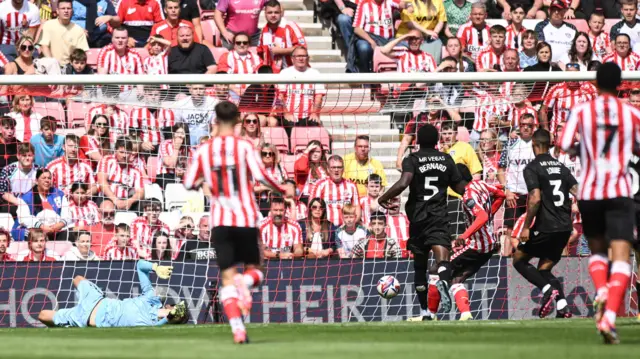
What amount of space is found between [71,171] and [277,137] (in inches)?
103

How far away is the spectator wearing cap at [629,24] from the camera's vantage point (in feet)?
65.8

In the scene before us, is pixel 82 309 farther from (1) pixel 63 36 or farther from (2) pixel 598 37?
(2) pixel 598 37

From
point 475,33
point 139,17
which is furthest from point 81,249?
point 475,33

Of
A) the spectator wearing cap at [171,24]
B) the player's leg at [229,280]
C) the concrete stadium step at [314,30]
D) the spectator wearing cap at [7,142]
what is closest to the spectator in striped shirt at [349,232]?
the spectator wearing cap at [7,142]

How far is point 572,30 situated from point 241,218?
1169cm

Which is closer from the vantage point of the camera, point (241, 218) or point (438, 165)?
point (241, 218)

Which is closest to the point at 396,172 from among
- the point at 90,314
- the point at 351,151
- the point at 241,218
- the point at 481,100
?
the point at 351,151

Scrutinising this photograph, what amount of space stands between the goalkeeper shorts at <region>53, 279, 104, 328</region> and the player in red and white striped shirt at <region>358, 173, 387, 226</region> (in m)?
3.57

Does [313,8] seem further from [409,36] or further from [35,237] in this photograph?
[35,237]

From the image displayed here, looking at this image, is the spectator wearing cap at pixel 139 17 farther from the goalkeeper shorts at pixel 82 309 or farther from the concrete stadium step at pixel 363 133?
the goalkeeper shorts at pixel 82 309

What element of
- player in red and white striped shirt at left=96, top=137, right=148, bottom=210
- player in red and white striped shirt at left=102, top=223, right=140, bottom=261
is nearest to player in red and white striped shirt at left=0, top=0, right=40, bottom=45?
player in red and white striped shirt at left=96, top=137, right=148, bottom=210

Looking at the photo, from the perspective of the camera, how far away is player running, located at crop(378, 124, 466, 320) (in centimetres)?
1280

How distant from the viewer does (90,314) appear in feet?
45.0

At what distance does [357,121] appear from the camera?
16500mm
